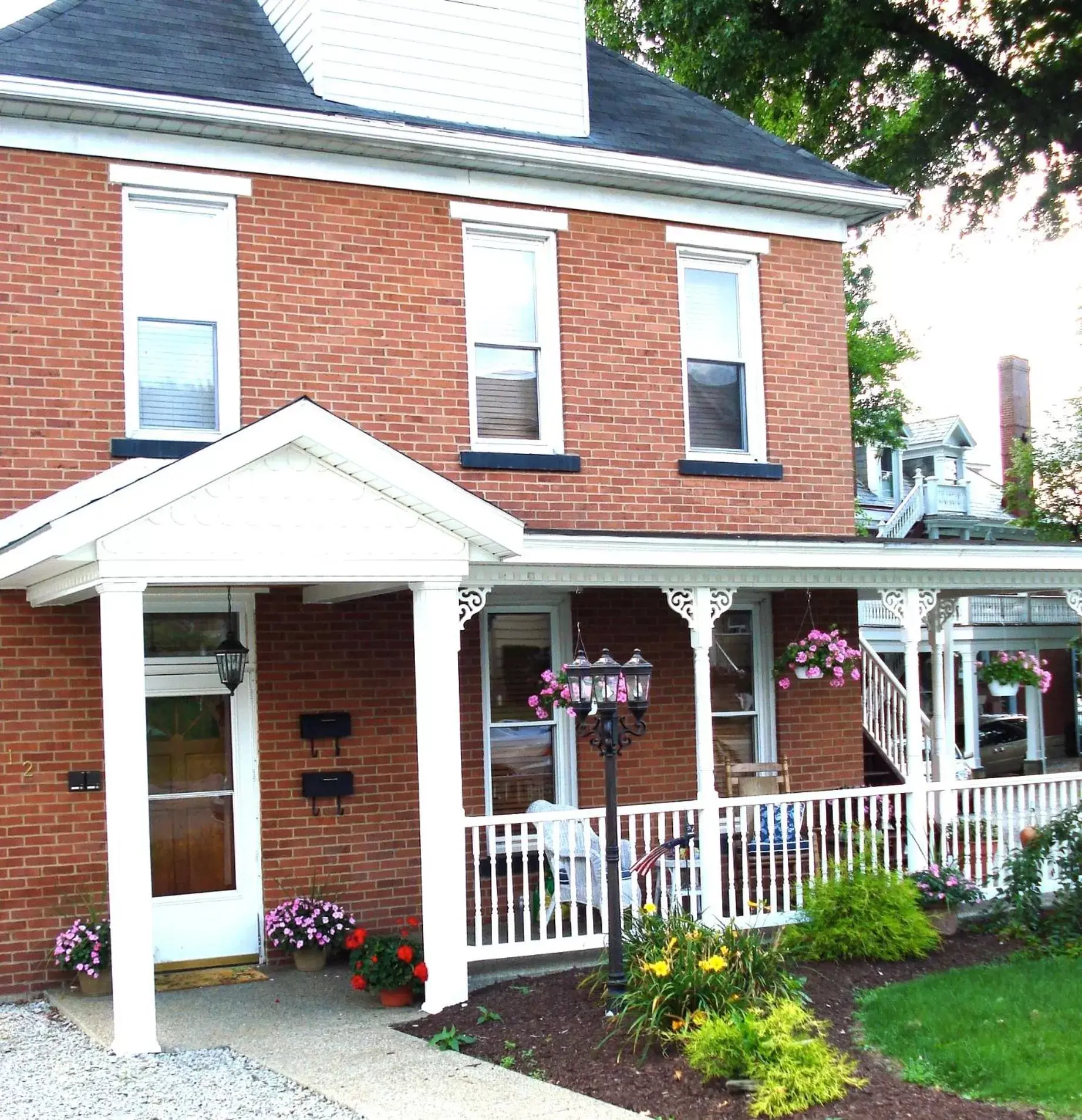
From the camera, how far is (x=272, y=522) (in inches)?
340

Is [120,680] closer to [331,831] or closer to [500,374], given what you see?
[331,831]

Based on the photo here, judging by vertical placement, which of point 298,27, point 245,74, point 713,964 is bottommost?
point 713,964

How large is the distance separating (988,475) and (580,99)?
31.7 metres

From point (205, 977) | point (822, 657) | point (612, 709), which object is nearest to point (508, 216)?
point (822, 657)

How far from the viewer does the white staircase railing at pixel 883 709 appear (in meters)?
15.0

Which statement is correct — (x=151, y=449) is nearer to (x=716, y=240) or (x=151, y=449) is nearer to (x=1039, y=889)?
(x=716, y=240)

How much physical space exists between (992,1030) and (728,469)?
5460 mm

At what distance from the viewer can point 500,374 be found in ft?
37.7

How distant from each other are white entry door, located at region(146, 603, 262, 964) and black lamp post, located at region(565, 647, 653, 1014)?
305cm

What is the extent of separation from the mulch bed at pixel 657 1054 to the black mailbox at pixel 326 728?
86.9 inches

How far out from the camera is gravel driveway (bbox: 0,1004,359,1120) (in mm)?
6945

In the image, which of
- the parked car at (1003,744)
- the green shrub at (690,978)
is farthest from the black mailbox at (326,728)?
the parked car at (1003,744)

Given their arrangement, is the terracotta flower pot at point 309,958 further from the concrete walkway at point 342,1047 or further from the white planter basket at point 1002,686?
the white planter basket at point 1002,686

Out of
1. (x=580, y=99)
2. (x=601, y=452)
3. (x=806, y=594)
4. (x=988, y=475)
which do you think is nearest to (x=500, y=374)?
(x=601, y=452)
